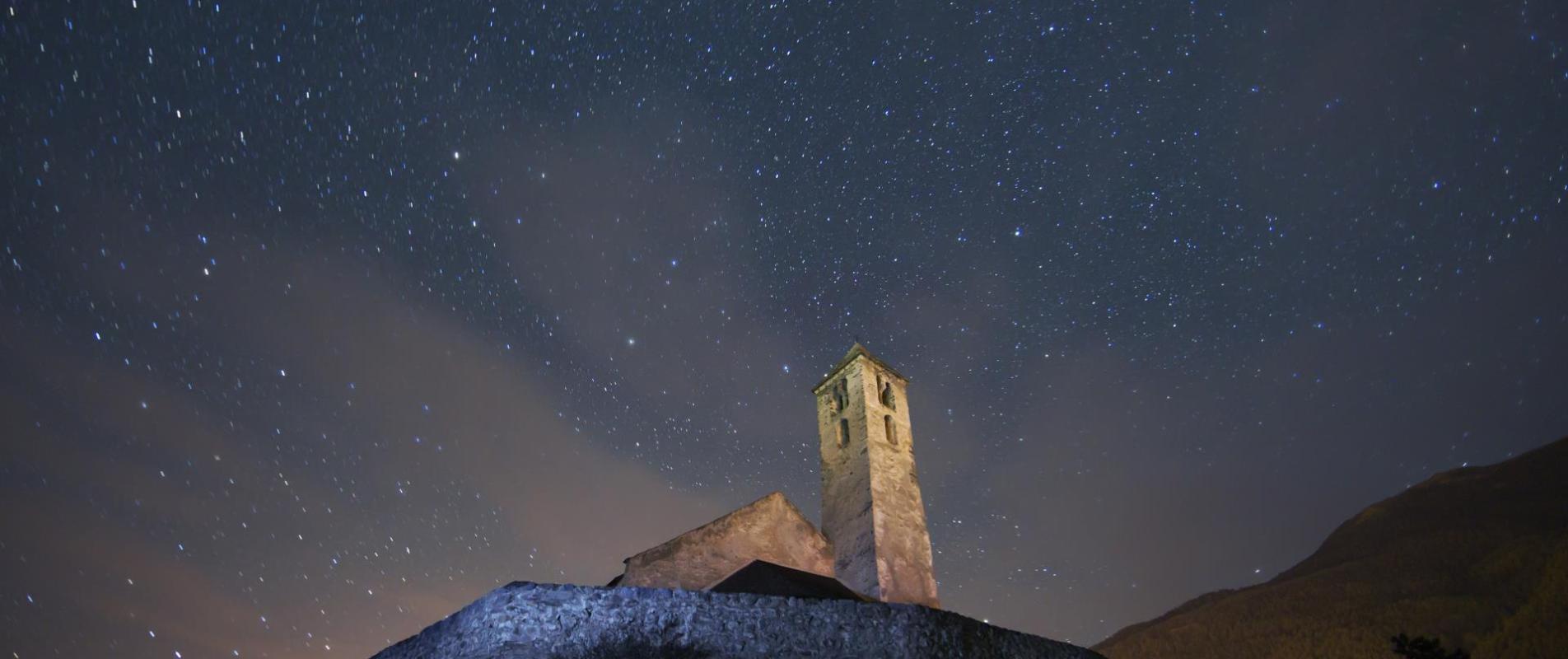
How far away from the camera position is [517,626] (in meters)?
4.77

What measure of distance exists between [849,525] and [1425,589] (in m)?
44.0

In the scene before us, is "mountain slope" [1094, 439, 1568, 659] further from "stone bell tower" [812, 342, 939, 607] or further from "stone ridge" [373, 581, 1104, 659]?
"stone ridge" [373, 581, 1104, 659]

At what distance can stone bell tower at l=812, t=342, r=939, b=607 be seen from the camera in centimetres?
2080

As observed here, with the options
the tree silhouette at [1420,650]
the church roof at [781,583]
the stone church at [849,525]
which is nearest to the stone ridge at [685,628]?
the church roof at [781,583]

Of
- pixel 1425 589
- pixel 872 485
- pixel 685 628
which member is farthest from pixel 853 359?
pixel 1425 589

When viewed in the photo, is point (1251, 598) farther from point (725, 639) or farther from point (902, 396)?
point (725, 639)

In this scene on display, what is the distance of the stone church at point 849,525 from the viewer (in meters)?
19.0

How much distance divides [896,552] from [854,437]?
3961 mm

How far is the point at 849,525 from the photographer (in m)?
21.9

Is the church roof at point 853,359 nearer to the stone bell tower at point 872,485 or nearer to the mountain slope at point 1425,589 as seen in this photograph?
the stone bell tower at point 872,485

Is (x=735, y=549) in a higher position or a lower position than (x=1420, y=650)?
higher

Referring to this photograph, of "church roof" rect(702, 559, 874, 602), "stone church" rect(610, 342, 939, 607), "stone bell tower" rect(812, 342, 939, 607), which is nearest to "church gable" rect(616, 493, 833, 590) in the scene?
"stone church" rect(610, 342, 939, 607)

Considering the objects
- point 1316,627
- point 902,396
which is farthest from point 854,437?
point 1316,627

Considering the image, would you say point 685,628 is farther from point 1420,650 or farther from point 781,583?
point 1420,650
